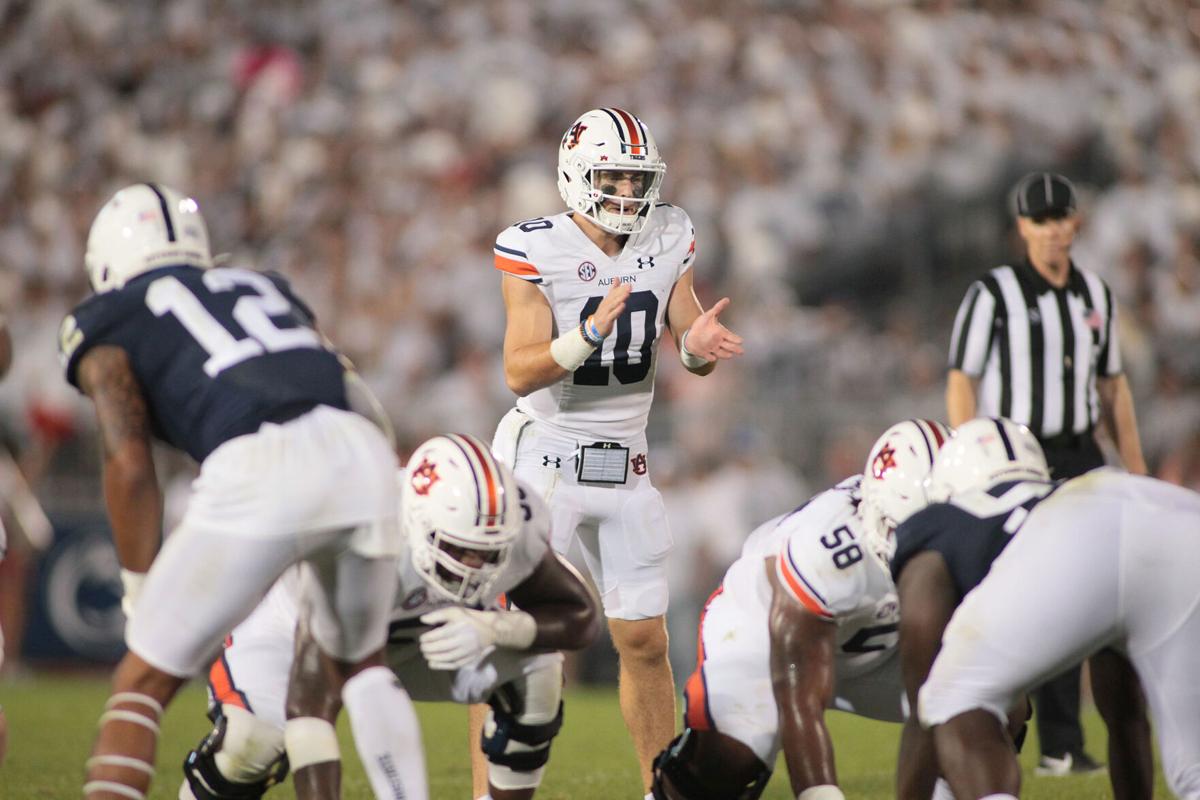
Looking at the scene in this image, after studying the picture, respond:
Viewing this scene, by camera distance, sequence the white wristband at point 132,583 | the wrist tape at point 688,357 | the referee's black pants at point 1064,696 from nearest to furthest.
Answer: the white wristband at point 132,583
the wrist tape at point 688,357
the referee's black pants at point 1064,696

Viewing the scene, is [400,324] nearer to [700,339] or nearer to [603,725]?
A: [603,725]

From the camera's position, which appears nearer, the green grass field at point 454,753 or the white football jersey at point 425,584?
the white football jersey at point 425,584

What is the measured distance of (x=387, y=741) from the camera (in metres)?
3.45

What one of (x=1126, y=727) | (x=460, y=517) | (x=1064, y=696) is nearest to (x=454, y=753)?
(x=1064, y=696)

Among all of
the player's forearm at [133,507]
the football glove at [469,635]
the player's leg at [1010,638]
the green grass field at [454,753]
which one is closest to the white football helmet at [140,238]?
the player's forearm at [133,507]

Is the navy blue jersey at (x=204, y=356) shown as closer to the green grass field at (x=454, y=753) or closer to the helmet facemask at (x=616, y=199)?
the helmet facemask at (x=616, y=199)

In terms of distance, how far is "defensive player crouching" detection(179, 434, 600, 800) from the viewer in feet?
12.4

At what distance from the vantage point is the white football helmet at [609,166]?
16.5 ft

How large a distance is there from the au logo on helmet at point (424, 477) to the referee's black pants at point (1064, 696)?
2981 millimetres

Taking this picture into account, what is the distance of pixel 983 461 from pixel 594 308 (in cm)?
179

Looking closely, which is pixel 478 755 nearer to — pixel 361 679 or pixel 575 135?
pixel 361 679

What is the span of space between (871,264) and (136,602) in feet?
27.5

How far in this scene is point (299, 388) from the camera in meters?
3.58

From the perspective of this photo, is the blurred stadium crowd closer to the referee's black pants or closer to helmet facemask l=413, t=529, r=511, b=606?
the referee's black pants
